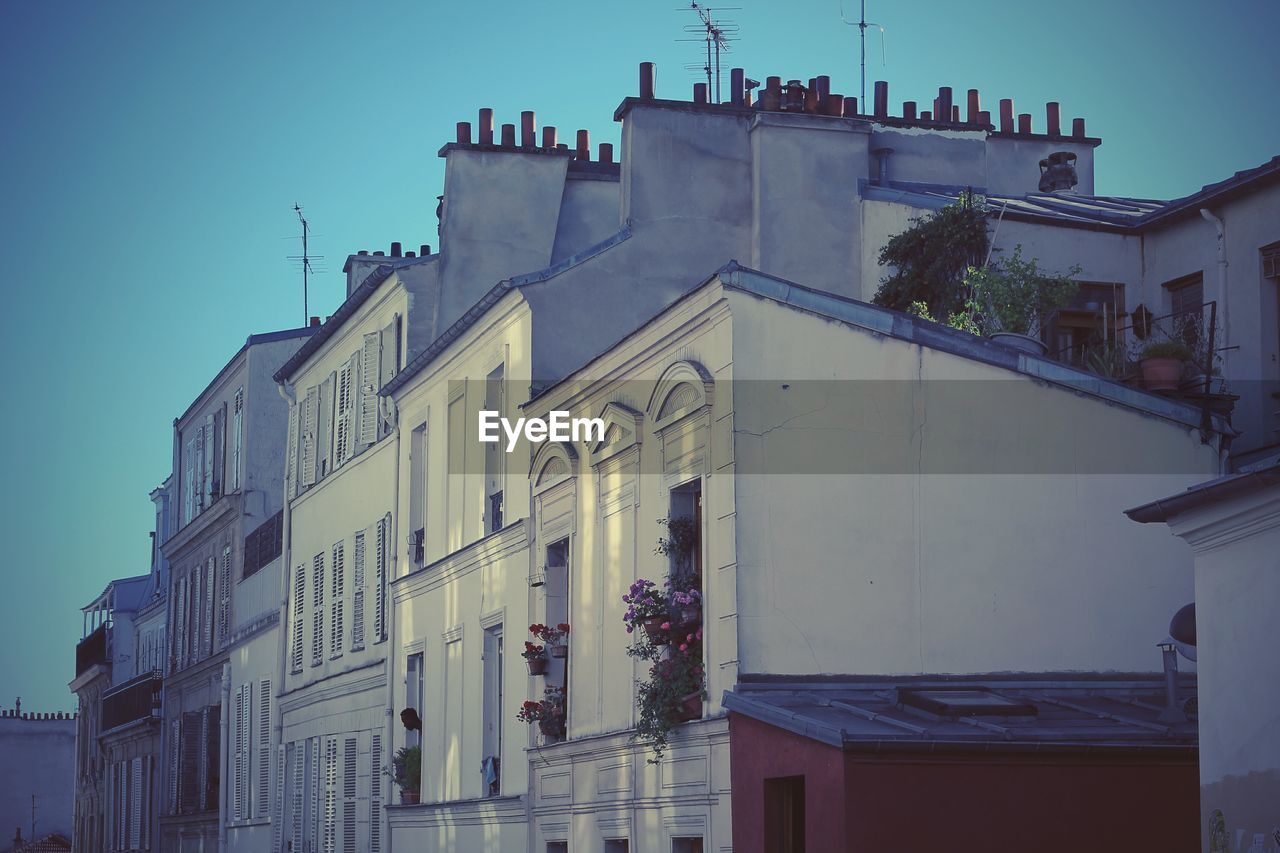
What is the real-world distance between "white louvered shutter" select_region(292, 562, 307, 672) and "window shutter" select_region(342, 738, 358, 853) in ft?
12.1

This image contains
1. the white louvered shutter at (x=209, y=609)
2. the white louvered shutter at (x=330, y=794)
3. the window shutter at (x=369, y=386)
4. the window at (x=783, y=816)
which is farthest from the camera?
the white louvered shutter at (x=209, y=609)

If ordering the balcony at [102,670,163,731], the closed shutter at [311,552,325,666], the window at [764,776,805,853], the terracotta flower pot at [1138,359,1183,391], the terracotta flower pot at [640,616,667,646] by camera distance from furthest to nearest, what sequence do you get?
the balcony at [102,670,163,731] < the closed shutter at [311,552,325,666] < the terracotta flower pot at [1138,359,1183,391] < the terracotta flower pot at [640,616,667,646] < the window at [764,776,805,853]

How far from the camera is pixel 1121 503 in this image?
57.4 feet

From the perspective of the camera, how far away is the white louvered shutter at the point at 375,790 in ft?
96.5

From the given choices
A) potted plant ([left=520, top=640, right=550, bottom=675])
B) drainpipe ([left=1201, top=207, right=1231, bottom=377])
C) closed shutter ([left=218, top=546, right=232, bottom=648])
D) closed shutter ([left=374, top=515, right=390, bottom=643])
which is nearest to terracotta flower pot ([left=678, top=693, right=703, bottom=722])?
potted plant ([left=520, top=640, right=550, bottom=675])

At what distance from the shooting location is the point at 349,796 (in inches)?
1224

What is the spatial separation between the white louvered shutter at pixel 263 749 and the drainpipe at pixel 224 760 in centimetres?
270

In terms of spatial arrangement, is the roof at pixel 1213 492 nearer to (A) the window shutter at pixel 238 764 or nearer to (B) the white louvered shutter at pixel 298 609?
(B) the white louvered shutter at pixel 298 609

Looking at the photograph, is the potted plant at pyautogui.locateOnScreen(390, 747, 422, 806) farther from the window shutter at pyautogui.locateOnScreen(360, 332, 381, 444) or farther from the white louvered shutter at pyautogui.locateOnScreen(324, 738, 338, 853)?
the window shutter at pyautogui.locateOnScreen(360, 332, 381, 444)

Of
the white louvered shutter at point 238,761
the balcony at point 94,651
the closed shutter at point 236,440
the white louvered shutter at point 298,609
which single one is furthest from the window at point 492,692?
the balcony at point 94,651

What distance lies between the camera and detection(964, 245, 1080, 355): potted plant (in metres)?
20.7

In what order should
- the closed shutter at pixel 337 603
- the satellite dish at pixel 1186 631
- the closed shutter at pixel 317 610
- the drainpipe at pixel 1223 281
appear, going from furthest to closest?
the closed shutter at pixel 317 610 → the closed shutter at pixel 337 603 → the drainpipe at pixel 1223 281 → the satellite dish at pixel 1186 631

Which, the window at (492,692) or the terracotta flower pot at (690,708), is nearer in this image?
the terracotta flower pot at (690,708)

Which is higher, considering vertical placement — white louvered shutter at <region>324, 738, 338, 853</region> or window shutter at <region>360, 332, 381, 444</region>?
window shutter at <region>360, 332, 381, 444</region>
